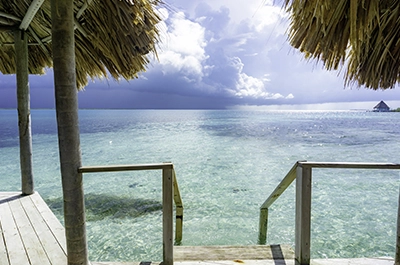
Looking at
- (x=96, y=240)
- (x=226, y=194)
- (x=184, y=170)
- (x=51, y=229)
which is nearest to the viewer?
(x=51, y=229)

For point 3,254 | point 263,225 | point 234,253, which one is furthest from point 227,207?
point 3,254

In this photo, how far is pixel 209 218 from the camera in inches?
184

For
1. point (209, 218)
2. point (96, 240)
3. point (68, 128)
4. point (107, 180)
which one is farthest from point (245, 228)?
point (107, 180)

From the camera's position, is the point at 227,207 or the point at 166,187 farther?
the point at 227,207

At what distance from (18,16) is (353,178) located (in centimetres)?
877

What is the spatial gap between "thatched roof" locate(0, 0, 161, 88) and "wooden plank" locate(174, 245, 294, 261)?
2.15 meters

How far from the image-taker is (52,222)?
2.86 meters

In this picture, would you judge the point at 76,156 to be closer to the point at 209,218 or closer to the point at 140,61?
the point at 140,61

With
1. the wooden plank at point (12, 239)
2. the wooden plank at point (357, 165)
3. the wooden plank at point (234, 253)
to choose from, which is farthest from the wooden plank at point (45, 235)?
the wooden plank at point (357, 165)

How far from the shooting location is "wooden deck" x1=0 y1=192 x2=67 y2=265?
2.20 metres

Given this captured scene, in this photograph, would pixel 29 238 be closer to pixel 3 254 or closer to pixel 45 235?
pixel 45 235

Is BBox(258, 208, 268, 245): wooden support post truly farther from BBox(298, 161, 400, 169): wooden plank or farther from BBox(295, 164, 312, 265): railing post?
BBox(298, 161, 400, 169): wooden plank

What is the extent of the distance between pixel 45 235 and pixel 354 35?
3.30 metres

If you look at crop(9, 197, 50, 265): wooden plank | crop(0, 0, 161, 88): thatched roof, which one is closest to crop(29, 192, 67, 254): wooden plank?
crop(9, 197, 50, 265): wooden plank
